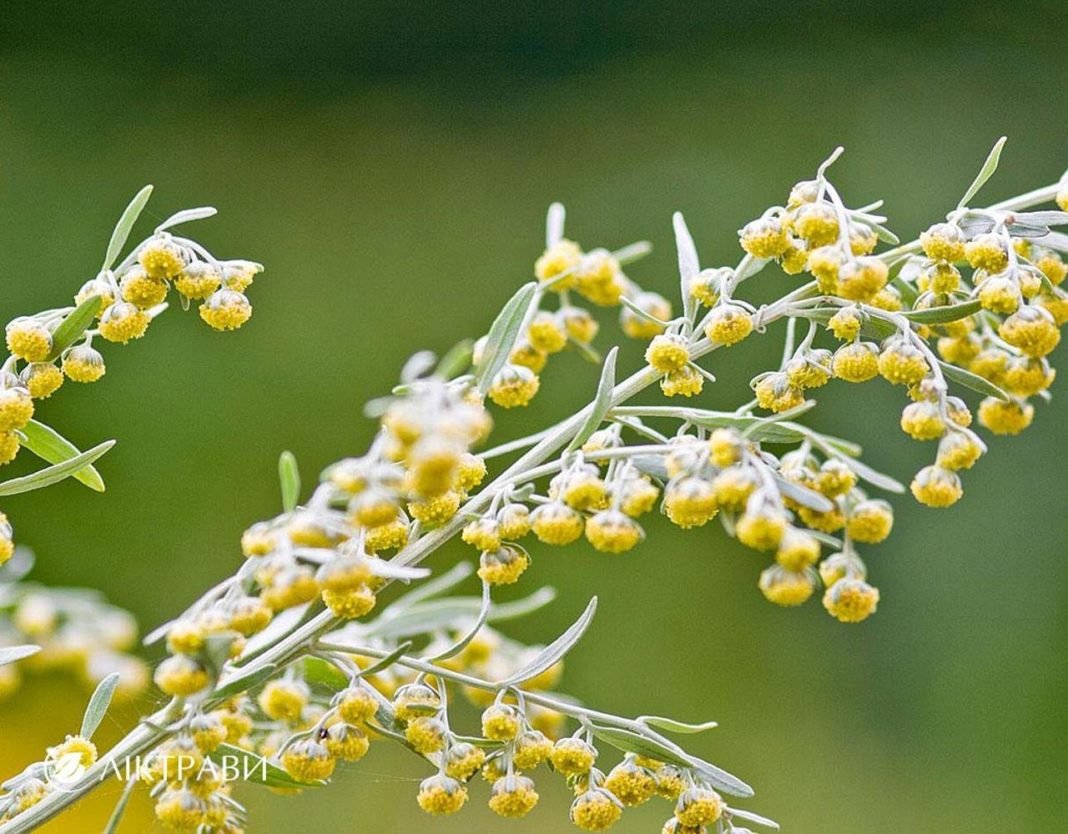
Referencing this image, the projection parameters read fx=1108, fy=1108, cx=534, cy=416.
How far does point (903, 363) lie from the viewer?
0.62 metres

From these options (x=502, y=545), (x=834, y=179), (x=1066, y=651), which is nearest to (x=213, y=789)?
(x=502, y=545)

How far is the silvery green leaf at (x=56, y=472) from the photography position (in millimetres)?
629

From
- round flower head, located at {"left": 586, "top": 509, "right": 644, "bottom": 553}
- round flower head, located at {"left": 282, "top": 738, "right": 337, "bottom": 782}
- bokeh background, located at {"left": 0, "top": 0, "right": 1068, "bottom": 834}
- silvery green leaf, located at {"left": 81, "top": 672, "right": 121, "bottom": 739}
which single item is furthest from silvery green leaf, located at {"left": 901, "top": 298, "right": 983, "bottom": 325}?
A: bokeh background, located at {"left": 0, "top": 0, "right": 1068, "bottom": 834}

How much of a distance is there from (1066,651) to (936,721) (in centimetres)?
36

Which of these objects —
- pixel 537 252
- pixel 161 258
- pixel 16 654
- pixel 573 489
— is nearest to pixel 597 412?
pixel 573 489

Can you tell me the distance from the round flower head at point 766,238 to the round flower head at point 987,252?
105 mm

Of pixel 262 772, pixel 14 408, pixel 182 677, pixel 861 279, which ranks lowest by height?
pixel 262 772

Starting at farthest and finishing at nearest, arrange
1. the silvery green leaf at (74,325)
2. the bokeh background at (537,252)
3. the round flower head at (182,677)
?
the bokeh background at (537,252), the silvery green leaf at (74,325), the round flower head at (182,677)

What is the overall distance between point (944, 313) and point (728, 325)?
122 mm

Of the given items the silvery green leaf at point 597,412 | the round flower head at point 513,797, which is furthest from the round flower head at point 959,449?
the round flower head at point 513,797

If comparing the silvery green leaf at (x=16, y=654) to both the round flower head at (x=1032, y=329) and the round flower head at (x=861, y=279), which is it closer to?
the round flower head at (x=861, y=279)

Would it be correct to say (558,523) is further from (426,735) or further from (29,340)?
(29,340)

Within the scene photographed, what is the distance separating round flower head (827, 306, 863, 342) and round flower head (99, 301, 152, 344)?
0.40 m

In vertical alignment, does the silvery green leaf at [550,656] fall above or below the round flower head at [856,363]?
below
